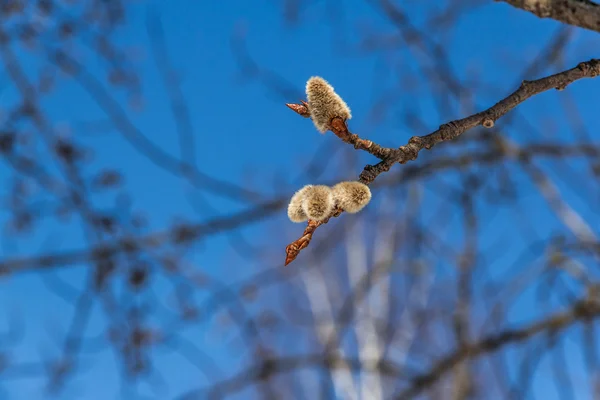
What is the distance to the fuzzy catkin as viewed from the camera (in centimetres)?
109

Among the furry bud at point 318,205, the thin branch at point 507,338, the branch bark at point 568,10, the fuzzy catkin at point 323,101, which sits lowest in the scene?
the furry bud at point 318,205

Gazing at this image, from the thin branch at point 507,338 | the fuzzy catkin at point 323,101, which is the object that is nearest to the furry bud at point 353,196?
the fuzzy catkin at point 323,101

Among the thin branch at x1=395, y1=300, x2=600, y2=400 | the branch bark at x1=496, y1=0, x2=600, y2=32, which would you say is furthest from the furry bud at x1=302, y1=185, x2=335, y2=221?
the thin branch at x1=395, y1=300, x2=600, y2=400

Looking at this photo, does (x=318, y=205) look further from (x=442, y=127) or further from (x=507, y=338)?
(x=507, y=338)

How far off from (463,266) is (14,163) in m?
3.03

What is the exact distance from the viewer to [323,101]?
1.09m

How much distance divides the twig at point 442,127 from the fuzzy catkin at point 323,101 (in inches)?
0.7

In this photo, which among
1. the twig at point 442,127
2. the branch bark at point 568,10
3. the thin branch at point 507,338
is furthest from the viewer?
the thin branch at point 507,338

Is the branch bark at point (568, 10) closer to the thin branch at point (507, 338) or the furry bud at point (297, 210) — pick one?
the furry bud at point (297, 210)

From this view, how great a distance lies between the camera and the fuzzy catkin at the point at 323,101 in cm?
109

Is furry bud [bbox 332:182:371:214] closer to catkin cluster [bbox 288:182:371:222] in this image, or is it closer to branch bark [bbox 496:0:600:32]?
catkin cluster [bbox 288:182:371:222]

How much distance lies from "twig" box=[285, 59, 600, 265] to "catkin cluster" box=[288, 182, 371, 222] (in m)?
0.02

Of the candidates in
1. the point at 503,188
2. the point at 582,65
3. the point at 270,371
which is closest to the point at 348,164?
the point at 503,188

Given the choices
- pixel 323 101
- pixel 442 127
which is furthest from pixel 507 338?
pixel 323 101
